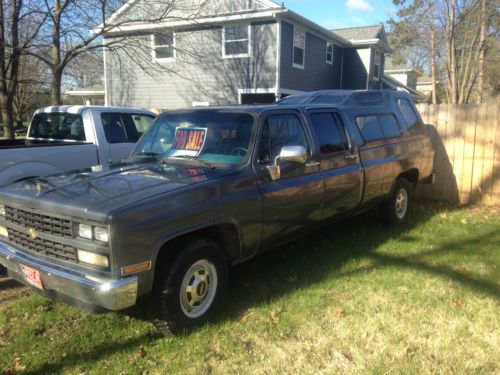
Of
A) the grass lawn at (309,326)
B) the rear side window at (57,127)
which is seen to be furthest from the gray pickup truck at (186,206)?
the rear side window at (57,127)

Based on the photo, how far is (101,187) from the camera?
3.56 metres

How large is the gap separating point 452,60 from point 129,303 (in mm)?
17676

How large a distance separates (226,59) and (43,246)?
656 inches

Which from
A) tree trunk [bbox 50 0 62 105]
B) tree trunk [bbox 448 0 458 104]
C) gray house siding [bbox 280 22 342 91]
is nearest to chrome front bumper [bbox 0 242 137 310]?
tree trunk [bbox 50 0 62 105]

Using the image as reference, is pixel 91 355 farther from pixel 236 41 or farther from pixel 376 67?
pixel 376 67

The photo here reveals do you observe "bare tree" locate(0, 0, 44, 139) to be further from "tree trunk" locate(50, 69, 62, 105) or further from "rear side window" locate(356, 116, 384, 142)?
"rear side window" locate(356, 116, 384, 142)

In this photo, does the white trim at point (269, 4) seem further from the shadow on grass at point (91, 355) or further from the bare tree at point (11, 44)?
the shadow on grass at point (91, 355)

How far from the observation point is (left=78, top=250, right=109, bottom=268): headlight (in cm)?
307

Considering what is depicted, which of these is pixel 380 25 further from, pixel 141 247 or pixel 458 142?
pixel 141 247

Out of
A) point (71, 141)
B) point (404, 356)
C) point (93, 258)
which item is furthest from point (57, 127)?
point (404, 356)

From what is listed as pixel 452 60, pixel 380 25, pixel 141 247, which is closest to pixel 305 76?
pixel 452 60

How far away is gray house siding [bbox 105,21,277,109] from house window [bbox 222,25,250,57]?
22 cm

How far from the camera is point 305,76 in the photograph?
66.1ft

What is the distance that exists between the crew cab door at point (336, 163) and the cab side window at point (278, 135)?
23 centimetres
